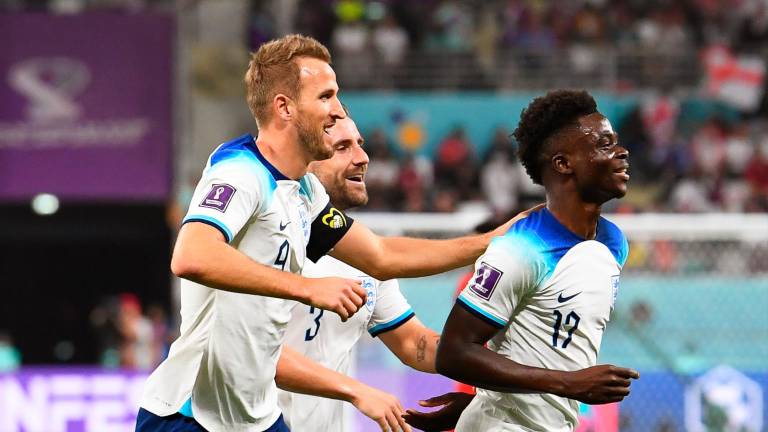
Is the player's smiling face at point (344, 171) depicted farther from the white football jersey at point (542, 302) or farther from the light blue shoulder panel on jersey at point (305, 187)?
the white football jersey at point (542, 302)

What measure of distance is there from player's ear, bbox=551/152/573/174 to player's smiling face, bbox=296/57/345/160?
0.72 metres

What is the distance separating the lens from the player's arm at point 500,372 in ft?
13.1

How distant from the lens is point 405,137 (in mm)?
17422

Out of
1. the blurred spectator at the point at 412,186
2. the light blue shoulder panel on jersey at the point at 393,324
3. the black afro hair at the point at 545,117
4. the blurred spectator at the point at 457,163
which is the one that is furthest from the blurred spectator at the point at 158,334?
the black afro hair at the point at 545,117

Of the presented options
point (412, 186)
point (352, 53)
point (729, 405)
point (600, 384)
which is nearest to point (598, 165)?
point (600, 384)

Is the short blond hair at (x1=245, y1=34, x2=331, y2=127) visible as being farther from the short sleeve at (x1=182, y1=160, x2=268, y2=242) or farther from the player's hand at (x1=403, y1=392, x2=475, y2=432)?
the player's hand at (x1=403, y1=392, x2=475, y2=432)

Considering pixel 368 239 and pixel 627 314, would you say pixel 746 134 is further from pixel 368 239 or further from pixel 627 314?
pixel 368 239

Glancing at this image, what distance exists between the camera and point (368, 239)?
4875 mm

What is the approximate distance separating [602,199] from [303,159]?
991 mm

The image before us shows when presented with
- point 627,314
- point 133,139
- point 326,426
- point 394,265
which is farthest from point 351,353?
point 133,139

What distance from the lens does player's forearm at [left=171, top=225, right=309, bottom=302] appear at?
3.76 meters

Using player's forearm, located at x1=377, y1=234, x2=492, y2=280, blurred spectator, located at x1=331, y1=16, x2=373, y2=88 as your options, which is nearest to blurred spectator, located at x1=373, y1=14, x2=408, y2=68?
blurred spectator, located at x1=331, y1=16, x2=373, y2=88

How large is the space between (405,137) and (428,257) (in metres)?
12.6

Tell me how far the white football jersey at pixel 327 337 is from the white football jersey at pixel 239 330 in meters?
0.70
